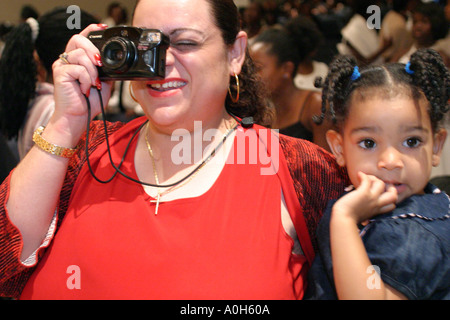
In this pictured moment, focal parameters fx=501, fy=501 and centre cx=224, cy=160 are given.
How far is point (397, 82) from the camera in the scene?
3.55 ft

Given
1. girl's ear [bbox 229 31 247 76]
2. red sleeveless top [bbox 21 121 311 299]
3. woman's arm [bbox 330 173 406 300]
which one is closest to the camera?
woman's arm [bbox 330 173 406 300]

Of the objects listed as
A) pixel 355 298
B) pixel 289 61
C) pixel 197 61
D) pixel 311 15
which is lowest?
pixel 355 298

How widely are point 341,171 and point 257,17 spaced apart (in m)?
4.40

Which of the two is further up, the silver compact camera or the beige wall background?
the beige wall background

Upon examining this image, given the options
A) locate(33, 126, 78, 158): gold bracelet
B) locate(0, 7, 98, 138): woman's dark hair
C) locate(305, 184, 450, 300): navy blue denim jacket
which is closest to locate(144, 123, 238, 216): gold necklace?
locate(33, 126, 78, 158): gold bracelet

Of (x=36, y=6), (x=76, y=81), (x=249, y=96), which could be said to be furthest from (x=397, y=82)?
(x=36, y=6)

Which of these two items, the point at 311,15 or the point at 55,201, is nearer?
the point at 55,201

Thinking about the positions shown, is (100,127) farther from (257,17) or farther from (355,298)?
(257,17)

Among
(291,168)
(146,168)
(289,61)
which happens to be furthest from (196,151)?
(289,61)

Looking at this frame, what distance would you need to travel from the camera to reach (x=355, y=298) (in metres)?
0.91

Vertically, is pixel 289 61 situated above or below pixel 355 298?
above

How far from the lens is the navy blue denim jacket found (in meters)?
0.94

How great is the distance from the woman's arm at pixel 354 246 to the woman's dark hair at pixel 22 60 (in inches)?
54.9

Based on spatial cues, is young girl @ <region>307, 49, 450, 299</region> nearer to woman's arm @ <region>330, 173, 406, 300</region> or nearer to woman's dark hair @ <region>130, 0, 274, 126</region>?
woman's arm @ <region>330, 173, 406, 300</region>
